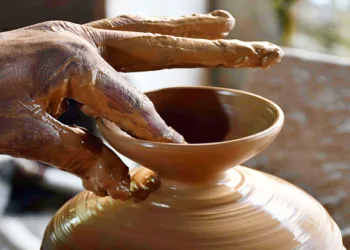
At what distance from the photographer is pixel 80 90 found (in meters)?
0.69

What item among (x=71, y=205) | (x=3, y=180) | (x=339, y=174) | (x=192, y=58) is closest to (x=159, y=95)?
(x=192, y=58)

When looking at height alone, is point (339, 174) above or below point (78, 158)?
below

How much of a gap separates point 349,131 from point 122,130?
37.1 inches

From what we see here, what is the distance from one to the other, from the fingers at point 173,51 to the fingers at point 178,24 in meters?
0.06

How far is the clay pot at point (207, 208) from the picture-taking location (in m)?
0.71

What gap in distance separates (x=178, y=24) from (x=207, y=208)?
0.31 m

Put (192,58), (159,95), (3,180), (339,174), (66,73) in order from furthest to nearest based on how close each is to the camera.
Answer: (3,180) → (339,174) → (159,95) → (192,58) → (66,73)

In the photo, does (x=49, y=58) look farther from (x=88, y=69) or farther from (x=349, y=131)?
(x=349, y=131)

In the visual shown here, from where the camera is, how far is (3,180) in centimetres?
186

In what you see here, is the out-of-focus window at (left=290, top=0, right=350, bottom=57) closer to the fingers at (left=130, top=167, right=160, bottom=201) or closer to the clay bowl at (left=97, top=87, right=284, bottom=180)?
the clay bowl at (left=97, top=87, right=284, bottom=180)

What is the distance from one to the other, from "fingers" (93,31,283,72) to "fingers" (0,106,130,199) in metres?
Answer: 0.14

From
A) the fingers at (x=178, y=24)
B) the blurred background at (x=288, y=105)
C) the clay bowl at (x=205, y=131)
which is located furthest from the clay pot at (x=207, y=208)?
the blurred background at (x=288, y=105)

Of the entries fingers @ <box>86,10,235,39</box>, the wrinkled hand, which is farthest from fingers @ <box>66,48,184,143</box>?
fingers @ <box>86,10,235,39</box>

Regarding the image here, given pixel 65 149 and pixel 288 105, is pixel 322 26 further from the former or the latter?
pixel 65 149
